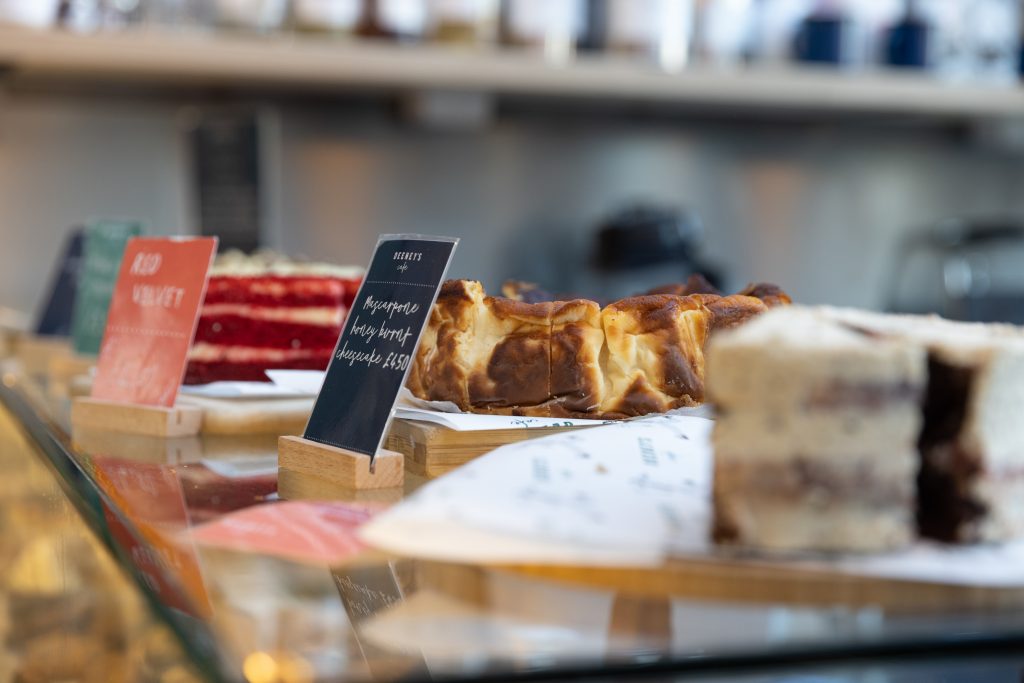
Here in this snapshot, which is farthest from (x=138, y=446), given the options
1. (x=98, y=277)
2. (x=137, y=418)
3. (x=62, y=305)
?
(x=62, y=305)

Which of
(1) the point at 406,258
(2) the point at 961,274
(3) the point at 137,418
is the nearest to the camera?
(1) the point at 406,258

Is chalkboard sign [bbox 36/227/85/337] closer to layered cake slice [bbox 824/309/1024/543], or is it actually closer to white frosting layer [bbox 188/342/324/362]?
white frosting layer [bbox 188/342/324/362]

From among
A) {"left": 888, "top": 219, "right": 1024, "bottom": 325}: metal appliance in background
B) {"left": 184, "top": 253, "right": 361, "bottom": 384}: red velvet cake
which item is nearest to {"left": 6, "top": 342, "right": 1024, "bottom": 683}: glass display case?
{"left": 184, "top": 253, "right": 361, "bottom": 384}: red velvet cake

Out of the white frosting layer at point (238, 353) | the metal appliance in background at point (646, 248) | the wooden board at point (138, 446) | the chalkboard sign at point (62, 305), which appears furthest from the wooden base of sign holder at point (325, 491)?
the metal appliance in background at point (646, 248)

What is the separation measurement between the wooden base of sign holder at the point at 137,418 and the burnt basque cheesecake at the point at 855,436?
720mm

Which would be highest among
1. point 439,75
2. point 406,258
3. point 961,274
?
point 439,75

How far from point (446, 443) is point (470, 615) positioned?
1.40 ft

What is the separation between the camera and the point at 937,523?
0.67 meters

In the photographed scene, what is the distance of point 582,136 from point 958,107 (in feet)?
3.32

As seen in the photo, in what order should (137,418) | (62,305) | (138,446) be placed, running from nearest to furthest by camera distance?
(138,446), (137,418), (62,305)

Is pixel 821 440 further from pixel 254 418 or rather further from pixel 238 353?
pixel 238 353

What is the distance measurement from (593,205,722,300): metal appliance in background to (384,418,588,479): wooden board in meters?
2.05

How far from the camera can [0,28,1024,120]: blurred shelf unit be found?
2586 millimetres

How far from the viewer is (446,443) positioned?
98 cm
